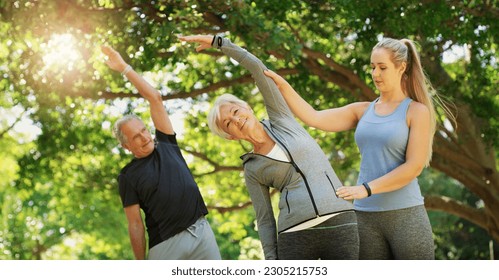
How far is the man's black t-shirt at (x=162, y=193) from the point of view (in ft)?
14.9

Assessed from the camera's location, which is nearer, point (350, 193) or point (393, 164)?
point (350, 193)

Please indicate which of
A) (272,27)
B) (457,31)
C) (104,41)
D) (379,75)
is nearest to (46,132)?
(104,41)

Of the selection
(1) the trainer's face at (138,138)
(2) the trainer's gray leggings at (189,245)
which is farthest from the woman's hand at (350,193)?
(1) the trainer's face at (138,138)

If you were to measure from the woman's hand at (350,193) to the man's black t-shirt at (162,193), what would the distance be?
928 mm

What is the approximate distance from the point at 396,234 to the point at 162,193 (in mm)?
1249

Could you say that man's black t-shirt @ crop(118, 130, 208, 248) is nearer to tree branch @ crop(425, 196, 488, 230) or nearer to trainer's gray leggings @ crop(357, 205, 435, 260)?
trainer's gray leggings @ crop(357, 205, 435, 260)

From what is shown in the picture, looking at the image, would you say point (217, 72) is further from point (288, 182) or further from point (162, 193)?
point (288, 182)

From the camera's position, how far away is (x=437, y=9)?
10.1 meters

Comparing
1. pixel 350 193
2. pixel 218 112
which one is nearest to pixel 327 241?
pixel 350 193

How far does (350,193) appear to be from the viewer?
13.0 feet

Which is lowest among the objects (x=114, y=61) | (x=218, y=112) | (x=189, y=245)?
(x=189, y=245)

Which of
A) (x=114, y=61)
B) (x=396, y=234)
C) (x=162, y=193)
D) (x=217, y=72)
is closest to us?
(x=396, y=234)

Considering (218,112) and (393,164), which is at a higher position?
(218,112)

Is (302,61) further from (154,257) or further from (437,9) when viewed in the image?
(154,257)
